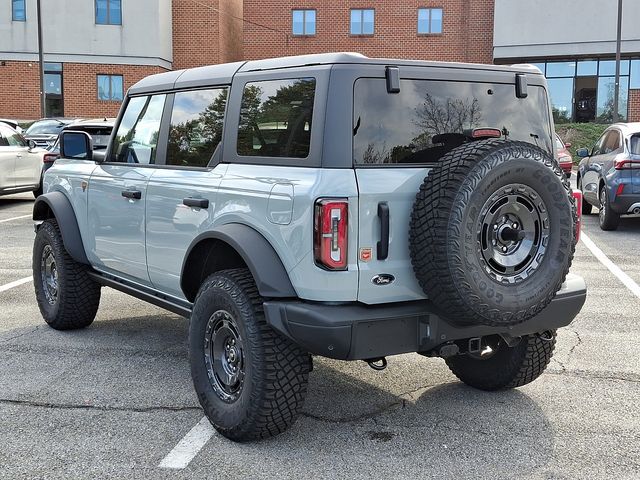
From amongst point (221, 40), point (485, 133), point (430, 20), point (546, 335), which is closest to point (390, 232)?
point (485, 133)

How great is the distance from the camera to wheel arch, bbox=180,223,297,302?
12.3ft

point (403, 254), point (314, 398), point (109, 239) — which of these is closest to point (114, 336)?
point (109, 239)

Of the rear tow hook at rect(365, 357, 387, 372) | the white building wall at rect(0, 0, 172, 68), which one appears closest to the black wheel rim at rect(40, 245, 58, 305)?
the rear tow hook at rect(365, 357, 387, 372)

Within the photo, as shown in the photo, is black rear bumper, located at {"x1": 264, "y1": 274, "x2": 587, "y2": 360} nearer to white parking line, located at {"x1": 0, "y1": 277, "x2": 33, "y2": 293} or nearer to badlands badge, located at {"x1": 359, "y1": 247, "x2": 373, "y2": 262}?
badlands badge, located at {"x1": 359, "y1": 247, "x2": 373, "y2": 262}

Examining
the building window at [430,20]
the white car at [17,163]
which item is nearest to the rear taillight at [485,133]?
the white car at [17,163]

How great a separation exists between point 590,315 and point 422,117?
12.2 feet

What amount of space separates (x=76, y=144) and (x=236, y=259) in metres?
2.37

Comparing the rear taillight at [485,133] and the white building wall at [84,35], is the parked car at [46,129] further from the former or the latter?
the rear taillight at [485,133]

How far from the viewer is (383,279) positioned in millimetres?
3699

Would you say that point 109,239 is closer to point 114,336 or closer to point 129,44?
point 114,336

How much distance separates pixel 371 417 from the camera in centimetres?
438

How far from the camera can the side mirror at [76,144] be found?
231 inches

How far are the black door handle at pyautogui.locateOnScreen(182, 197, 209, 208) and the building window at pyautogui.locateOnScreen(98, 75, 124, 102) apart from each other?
32425 mm

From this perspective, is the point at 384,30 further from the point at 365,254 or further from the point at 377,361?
the point at 365,254
